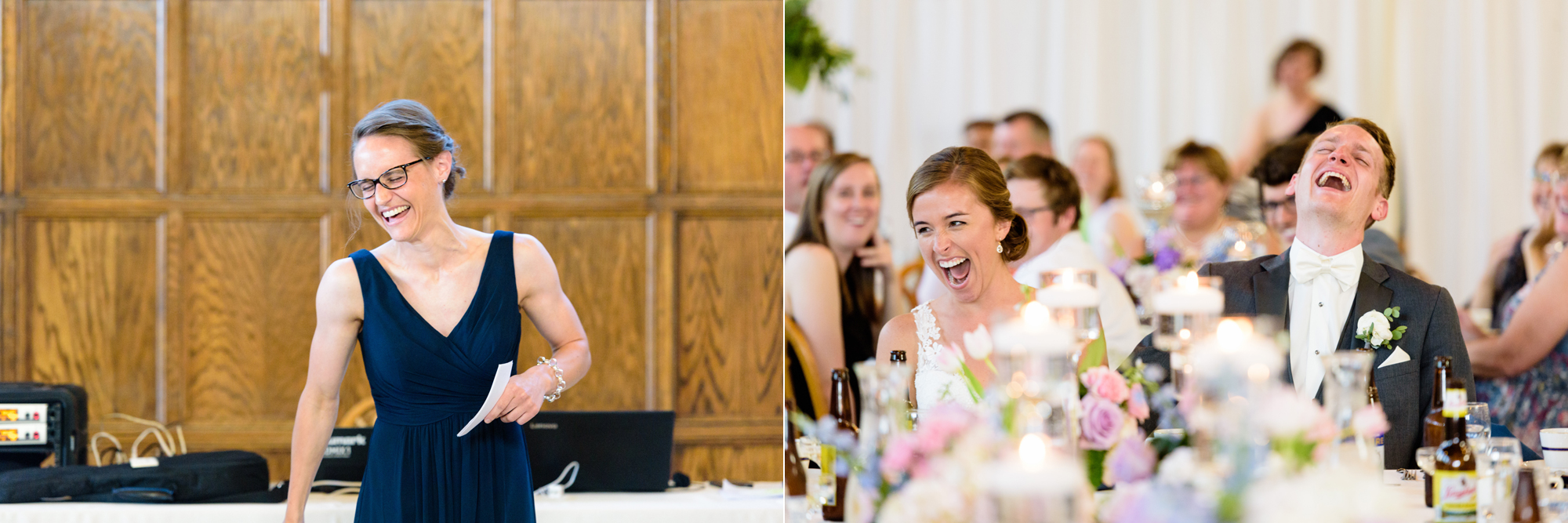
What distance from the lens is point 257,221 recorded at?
13.4 ft

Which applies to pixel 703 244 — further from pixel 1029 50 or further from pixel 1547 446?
pixel 1029 50

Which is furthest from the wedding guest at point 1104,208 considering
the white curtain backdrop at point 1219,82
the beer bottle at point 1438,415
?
the beer bottle at point 1438,415

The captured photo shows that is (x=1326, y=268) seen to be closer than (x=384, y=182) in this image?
No

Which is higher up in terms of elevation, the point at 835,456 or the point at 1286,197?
the point at 1286,197

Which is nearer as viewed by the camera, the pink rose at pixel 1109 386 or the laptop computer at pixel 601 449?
the pink rose at pixel 1109 386

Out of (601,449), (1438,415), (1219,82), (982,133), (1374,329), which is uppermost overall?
(1219,82)

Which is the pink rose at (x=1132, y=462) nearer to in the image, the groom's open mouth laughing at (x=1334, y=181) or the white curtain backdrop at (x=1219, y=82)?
the groom's open mouth laughing at (x=1334, y=181)

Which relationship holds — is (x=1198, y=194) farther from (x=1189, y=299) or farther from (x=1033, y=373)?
(x=1033, y=373)

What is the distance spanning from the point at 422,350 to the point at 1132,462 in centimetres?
157

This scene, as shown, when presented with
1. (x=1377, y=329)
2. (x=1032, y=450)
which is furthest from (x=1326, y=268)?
(x=1032, y=450)

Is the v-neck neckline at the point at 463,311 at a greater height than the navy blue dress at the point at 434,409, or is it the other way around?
the v-neck neckline at the point at 463,311

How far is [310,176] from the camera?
4090 mm

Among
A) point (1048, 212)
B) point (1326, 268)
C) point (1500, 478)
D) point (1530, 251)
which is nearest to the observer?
point (1500, 478)

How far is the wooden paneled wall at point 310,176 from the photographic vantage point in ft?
13.3
